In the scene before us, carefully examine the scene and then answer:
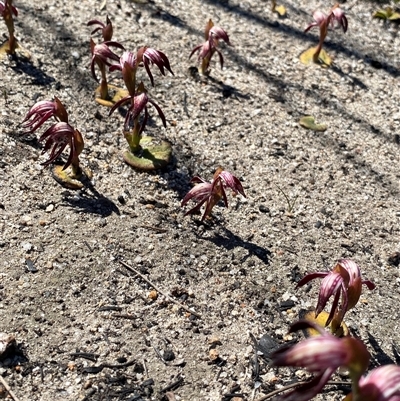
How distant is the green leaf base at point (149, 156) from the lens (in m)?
2.85

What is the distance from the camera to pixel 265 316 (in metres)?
2.30

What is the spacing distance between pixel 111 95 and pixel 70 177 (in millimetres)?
745

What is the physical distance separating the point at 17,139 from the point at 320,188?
1597mm

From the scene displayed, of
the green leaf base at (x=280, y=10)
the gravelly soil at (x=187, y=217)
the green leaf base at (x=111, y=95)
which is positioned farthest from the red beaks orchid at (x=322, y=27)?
the green leaf base at (x=111, y=95)

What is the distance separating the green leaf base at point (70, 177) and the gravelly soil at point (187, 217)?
0.04 m

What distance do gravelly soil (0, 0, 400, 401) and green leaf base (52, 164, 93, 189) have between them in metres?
0.04

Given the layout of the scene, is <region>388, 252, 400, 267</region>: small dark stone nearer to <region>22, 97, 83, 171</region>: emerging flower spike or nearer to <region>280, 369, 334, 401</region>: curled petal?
<region>280, 369, 334, 401</region>: curled petal

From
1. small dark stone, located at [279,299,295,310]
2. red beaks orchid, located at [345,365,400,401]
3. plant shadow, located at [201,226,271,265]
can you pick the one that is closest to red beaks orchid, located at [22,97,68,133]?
plant shadow, located at [201,226,271,265]

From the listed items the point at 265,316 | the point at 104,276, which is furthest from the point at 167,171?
the point at 265,316

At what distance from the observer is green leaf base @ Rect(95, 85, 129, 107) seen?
317 centimetres

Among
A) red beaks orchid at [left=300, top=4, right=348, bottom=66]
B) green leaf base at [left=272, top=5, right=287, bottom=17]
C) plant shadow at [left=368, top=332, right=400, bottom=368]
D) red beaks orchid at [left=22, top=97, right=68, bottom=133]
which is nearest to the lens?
plant shadow at [left=368, top=332, right=400, bottom=368]

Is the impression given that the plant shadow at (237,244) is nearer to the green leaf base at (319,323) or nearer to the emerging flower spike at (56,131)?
the green leaf base at (319,323)

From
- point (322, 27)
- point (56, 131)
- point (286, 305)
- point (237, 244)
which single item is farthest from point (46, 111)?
point (322, 27)

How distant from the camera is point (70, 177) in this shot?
2713 millimetres
